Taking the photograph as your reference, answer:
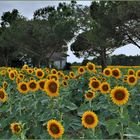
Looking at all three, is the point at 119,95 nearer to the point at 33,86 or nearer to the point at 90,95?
the point at 90,95

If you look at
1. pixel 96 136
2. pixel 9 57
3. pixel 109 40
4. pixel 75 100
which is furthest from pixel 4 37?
pixel 96 136

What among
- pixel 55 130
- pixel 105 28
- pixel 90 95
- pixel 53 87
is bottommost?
pixel 55 130

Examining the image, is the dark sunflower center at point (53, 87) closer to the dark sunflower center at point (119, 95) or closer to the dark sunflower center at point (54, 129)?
the dark sunflower center at point (119, 95)

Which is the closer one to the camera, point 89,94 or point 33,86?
point 89,94

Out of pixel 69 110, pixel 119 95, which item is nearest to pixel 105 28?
pixel 69 110

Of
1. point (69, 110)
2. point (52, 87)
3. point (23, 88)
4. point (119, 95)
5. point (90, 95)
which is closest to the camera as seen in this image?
point (119, 95)

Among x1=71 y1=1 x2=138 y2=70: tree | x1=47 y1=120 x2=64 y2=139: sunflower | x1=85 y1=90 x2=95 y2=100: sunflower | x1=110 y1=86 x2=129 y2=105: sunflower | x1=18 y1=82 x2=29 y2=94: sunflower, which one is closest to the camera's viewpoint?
x1=47 y1=120 x2=64 y2=139: sunflower

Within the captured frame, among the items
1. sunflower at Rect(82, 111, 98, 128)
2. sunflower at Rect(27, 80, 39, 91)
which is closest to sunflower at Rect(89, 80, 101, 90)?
sunflower at Rect(27, 80, 39, 91)

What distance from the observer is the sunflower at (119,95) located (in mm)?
4637

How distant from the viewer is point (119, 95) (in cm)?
467

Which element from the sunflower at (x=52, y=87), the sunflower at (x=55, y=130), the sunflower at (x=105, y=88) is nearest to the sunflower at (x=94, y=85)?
the sunflower at (x=105, y=88)

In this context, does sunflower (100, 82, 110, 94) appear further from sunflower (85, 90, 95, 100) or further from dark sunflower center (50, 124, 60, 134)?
dark sunflower center (50, 124, 60, 134)

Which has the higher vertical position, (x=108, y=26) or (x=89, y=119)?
(x=108, y=26)

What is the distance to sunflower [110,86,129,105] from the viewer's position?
464cm
